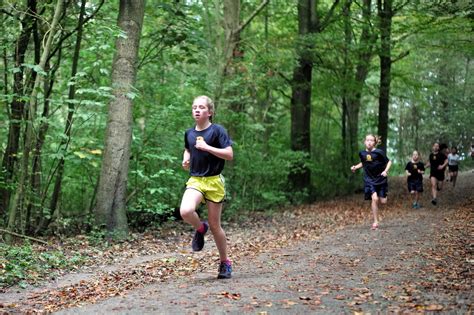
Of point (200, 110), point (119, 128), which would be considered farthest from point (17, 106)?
point (200, 110)

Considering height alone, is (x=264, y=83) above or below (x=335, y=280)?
above

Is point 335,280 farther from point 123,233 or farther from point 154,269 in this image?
point 123,233

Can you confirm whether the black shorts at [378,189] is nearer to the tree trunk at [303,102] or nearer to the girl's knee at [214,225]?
the girl's knee at [214,225]

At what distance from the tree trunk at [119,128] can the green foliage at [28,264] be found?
2104 millimetres

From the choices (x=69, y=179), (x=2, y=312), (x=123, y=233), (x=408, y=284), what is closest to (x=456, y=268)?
(x=408, y=284)

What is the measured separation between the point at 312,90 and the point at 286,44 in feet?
15.6

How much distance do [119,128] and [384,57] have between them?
13789mm

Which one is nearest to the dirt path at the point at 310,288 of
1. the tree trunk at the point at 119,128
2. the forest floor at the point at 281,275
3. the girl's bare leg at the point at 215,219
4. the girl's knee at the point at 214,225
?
the forest floor at the point at 281,275

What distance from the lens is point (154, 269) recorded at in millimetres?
8219

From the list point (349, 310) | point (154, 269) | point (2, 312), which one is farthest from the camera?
point (154, 269)

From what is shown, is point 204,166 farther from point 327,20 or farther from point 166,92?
point 327,20

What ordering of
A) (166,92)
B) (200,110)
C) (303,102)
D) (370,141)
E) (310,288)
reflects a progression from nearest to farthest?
(310,288) → (200,110) → (370,141) → (166,92) → (303,102)

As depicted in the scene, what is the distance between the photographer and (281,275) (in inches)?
283

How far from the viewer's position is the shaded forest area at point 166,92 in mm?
10914
